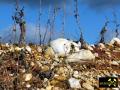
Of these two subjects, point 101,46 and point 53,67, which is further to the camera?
point 101,46

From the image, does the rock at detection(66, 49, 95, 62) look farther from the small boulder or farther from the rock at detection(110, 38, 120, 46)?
the rock at detection(110, 38, 120, 46)

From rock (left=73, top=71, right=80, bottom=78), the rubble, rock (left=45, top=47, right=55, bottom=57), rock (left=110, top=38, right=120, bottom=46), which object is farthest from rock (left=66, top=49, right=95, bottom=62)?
rock (left=110, top=38, right=120, bottom=46)

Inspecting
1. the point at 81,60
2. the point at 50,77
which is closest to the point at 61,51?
the point at 81,60

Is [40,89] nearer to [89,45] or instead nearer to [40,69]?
[40,69]

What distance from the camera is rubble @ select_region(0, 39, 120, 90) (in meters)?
7.46

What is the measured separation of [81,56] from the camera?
8.37 m

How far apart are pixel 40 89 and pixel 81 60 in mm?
1206

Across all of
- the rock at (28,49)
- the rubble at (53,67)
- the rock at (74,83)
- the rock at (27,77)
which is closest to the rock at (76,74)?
the rubble at (53,67)

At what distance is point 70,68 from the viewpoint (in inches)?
313

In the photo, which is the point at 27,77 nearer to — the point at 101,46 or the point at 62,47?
the point at 62,47

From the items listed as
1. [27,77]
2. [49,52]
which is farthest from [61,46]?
[27,77]

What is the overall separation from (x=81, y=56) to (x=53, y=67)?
64cm

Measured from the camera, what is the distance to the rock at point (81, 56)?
8.31 m

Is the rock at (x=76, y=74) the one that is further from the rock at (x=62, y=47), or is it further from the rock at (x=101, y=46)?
the rock at (x=101, y=46)
